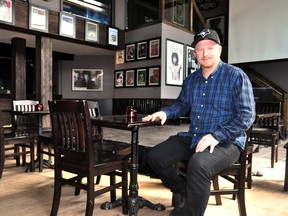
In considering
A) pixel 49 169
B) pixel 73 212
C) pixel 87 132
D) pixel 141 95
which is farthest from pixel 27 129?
pixel 141 95

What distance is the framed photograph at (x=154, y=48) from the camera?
22.5 ft

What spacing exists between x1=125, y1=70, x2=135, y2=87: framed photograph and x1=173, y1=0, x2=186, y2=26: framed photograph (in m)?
1.90

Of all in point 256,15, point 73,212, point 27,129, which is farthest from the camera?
point 256,15

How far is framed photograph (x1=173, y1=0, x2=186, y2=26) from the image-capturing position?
7316 millimetres

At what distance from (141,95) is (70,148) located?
Result: 18.4ft

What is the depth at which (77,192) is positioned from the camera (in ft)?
8.17

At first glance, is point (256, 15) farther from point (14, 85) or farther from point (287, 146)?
point (14, 85)

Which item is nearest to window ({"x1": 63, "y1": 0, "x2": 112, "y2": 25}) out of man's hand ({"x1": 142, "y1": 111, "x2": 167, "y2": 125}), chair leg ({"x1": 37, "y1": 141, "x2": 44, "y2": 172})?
chair leg ({"x1": 37, "y1": 141, "x2": 44, "y2": 172})

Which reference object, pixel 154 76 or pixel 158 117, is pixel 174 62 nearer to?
pixel 154 76

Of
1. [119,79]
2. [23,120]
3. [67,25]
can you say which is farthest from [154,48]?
[23,120]

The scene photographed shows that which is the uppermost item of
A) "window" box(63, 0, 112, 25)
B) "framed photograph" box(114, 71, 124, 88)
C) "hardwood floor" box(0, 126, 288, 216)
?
"window" box(63, 0, 112, 25)

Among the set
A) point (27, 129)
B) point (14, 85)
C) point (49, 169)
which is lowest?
point (49, 169)

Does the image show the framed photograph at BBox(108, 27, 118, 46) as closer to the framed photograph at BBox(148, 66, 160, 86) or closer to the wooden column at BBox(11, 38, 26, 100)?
the framed photograph at BBox(148, 66, 160, 86)

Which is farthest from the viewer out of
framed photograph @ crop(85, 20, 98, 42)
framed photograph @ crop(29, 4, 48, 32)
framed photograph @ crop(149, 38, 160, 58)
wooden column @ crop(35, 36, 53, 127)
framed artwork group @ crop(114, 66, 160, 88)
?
framed artwork group @ crop(114, 66, 160, 88)
